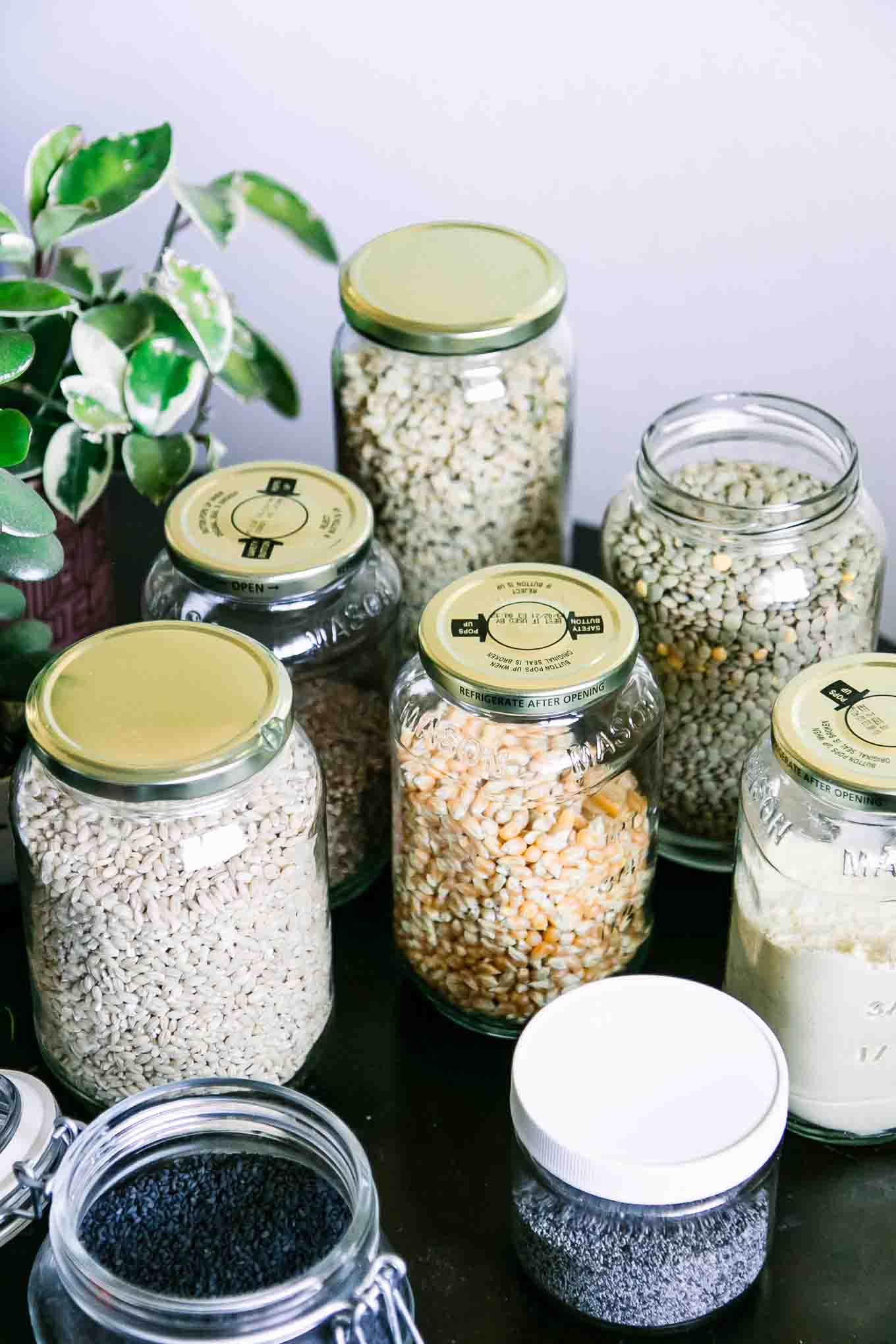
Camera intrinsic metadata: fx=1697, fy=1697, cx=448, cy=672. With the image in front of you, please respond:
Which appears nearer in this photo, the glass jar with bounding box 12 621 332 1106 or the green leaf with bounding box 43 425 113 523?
the glass jar with bounding box 12 621 332 1106

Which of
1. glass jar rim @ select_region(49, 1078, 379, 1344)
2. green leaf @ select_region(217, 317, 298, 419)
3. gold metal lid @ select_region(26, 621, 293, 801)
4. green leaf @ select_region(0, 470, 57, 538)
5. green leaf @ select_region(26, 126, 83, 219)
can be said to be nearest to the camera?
glass jar rim @ select_region(49, 1078, 379, 1344)

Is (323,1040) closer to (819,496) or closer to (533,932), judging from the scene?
(533,932)

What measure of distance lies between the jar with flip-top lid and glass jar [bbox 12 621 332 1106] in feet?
0.24

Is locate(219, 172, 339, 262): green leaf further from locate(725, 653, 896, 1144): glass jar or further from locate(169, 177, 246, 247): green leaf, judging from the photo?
locate(725, 653, 896, 1144): glass jar

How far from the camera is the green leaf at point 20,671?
3.52ft

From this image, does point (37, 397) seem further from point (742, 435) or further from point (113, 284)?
point (742, 435)

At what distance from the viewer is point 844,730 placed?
0.90 meters

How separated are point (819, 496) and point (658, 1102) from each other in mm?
396

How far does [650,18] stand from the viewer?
1276 mm

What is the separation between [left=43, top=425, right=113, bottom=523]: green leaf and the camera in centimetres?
115

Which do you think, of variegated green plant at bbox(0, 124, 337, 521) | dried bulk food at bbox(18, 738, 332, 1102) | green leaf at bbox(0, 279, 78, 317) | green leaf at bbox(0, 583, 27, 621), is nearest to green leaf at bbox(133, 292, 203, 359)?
variegated green plant at bbox(0, 124, 337, 521)

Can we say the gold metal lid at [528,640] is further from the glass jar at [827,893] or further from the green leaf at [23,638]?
the green leaf at [23,638]

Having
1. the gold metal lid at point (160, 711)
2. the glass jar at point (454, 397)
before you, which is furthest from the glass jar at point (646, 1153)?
the glass jar at point (454, 397)

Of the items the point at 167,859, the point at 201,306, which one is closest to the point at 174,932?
the point at 167,859
